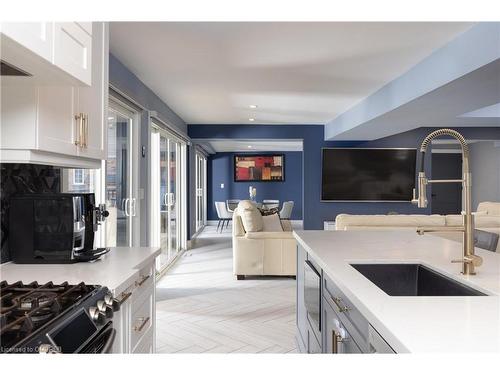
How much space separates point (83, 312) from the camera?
1.24 metres

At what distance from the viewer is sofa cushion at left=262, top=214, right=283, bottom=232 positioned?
5543mm

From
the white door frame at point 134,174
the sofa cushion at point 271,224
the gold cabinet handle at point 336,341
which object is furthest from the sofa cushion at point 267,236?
the gold cabinet handle at point 336,341

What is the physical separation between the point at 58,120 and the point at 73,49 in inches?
15.5

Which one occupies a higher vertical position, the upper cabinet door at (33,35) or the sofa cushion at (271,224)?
the upper cabinet door at (33,35)

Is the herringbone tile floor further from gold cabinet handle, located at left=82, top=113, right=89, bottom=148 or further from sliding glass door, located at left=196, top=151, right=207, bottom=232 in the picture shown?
sliding glass door, located at left=196, top=151, right=207, bottom=232

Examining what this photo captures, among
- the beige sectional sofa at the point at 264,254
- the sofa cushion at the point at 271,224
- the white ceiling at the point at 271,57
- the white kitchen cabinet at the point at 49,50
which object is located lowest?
the beige sectional sofa at the point at 264,254

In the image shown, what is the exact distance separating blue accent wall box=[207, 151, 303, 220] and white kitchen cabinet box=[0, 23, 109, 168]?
967 cm

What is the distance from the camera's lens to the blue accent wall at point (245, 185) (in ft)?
38.9

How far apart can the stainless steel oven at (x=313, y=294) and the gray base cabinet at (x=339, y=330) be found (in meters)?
0.03

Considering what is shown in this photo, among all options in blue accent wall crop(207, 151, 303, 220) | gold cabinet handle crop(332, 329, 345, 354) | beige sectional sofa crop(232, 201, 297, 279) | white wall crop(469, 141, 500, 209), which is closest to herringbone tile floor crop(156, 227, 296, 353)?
beige sectional sofa crop(232, 201, 297, 279)

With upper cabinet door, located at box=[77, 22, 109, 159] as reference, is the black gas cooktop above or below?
below

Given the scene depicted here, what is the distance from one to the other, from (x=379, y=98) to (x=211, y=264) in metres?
3.37

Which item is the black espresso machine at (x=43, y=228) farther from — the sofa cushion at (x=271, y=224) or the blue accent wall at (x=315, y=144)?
the blue accent wall at (x=315, y=144)
